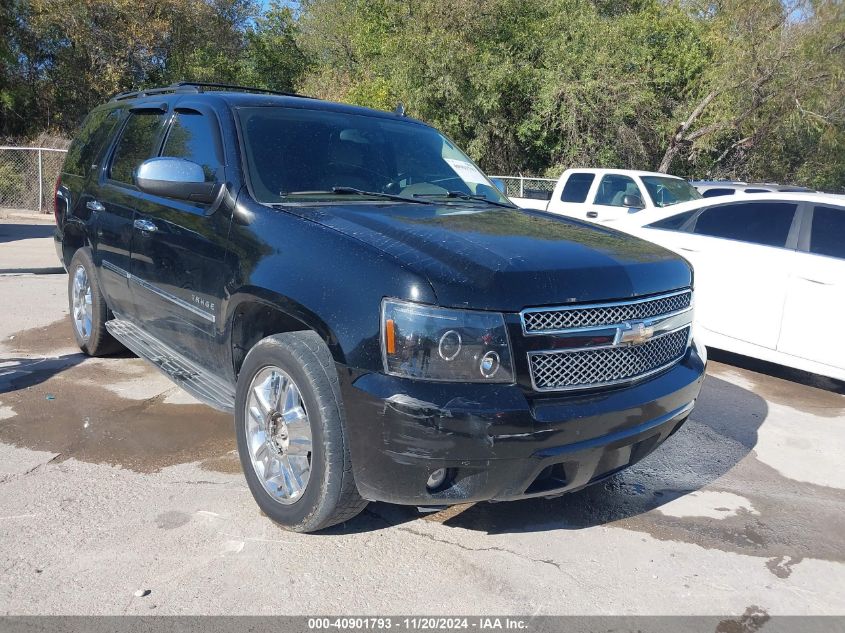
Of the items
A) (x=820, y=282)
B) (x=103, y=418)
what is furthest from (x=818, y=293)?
(x=103, y=418)

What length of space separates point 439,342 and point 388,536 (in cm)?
113

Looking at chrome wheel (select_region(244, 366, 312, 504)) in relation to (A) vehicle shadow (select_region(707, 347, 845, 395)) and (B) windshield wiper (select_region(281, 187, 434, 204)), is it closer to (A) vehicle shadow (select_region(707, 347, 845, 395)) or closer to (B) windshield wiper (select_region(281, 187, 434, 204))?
(B) windshield wiper (select_region(281, 187, 434, 204))

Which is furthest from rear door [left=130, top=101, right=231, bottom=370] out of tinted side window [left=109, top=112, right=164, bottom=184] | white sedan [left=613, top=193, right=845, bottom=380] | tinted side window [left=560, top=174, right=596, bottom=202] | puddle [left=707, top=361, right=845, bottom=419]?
tinted side window [left=560, top=174, right=596, bottom=202]

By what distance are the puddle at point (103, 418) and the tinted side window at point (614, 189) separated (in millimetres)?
9328

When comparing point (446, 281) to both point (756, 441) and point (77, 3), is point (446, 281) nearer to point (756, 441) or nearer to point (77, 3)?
point (756, 441)

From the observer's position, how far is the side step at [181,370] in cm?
384

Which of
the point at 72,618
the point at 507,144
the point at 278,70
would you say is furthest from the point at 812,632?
the point at 278,70

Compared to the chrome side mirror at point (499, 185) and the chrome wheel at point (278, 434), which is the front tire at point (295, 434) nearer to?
the chrome wheel at point (278, 434)

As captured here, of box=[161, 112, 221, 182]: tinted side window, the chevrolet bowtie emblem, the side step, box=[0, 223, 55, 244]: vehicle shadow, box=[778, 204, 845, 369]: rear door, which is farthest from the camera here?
box=[0, 223, 55, 244]: vehicle shadow

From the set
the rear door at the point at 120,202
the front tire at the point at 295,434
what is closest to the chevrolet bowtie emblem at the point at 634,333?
the front tire at the point at 295,434

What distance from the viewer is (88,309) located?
5816mm

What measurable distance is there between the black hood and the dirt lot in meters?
1.16

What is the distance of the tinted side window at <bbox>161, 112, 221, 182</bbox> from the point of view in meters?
3.95

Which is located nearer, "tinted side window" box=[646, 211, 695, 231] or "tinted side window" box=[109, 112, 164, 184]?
"tinted side window" box=[109, 112, 164, 184]
